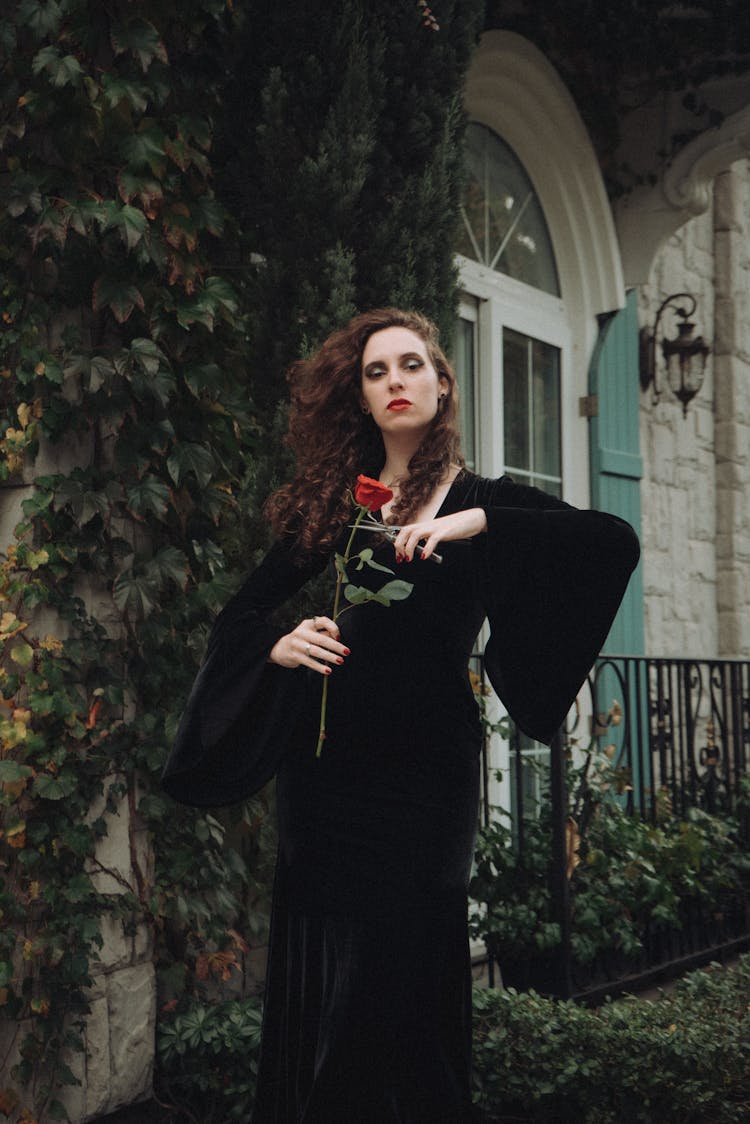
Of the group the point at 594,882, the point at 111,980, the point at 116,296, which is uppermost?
the point at 116,296

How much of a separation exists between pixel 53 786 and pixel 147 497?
0.74 metres

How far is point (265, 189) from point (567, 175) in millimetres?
2813

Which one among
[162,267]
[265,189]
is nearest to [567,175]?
[265,189]

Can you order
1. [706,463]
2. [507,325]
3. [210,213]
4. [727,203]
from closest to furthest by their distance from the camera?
[210,213], [507,325], [706,463], [727,203]

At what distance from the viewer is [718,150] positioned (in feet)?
18.2

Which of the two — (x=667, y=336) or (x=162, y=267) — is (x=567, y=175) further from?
(x=162, y=267)

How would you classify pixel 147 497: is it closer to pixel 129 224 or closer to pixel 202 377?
pixel 202 377

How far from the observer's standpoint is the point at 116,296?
3.09 meters

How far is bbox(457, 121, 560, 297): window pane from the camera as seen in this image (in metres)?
5.37

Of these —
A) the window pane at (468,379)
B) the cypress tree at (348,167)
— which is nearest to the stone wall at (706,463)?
the window pane at (468,379)

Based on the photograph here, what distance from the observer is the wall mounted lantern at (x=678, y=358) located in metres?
6.35

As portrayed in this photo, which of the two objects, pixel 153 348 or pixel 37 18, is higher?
pixel 37 18

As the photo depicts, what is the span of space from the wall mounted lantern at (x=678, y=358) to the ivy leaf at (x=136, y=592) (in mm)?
3835

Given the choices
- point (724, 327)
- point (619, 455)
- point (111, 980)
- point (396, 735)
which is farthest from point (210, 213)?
point (724, 327)
